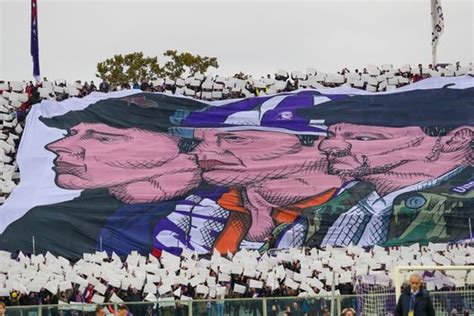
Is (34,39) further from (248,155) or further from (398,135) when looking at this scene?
(398,135)

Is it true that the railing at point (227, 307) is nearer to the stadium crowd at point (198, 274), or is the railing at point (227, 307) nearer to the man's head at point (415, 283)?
the stadium crowd at point (198, 274)

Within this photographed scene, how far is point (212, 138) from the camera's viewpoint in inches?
1826

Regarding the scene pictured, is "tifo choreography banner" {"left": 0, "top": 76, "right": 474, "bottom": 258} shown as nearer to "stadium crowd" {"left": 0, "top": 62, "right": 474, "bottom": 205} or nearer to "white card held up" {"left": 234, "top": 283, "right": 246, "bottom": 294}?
"stadium crowd" {"left": 0, "top": 62, "right": 474, "bottom": 205}

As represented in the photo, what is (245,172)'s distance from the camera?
4394cm

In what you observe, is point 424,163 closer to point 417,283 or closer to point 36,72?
point 36,72

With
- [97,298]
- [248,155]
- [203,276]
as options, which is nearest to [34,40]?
[248,155]

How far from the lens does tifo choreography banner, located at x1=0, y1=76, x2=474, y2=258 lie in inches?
1587

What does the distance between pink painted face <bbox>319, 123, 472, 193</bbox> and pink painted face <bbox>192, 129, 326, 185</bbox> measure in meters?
0.91

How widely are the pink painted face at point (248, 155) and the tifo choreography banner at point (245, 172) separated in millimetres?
55

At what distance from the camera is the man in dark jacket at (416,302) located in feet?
54.7

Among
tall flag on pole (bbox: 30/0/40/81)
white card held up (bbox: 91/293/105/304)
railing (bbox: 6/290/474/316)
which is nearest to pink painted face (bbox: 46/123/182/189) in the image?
tall flag on pole (bbox: 30/0/40/81)

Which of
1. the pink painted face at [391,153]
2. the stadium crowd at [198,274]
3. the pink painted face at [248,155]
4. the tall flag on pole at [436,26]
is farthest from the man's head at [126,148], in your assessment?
the tall flag on pole at [436,26]

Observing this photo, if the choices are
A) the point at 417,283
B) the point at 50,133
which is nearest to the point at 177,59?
the point at 50,133

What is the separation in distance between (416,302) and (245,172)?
27275mm
